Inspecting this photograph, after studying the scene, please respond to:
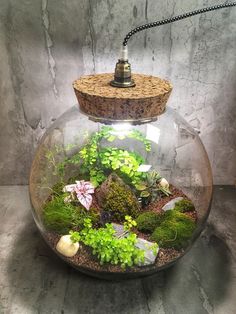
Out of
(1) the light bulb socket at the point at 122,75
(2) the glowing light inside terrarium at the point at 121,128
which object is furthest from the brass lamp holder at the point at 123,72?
(2) the glowing light inside terrarium at the point at 121,128

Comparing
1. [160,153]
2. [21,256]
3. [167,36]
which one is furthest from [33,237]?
[167,36]

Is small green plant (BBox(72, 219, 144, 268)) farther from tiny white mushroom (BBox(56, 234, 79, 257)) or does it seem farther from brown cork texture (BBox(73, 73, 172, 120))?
brown cork texture (BBox(73, 73, 172, 120))

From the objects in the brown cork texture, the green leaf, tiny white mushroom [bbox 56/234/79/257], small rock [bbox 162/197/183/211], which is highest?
the brown cork texture

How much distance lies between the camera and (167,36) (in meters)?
1.44

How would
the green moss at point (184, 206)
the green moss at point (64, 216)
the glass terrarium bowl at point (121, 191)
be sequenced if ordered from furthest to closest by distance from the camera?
1. the green moss at point (184, 206)
2. the green moss at point (64, 216)
3. the glass terrarium bowl at point (121, 191)

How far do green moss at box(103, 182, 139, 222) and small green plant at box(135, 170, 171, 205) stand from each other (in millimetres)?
61

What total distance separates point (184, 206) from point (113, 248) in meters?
0.38

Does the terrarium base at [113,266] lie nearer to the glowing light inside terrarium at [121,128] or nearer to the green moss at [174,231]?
the green moss at [174,231]

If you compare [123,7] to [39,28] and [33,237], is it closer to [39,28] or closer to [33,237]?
[39,28]

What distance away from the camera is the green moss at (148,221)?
1.20m

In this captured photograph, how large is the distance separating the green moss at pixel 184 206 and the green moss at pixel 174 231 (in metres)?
0.06

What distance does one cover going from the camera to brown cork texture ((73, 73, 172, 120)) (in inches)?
39.3

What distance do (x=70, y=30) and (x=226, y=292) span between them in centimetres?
114

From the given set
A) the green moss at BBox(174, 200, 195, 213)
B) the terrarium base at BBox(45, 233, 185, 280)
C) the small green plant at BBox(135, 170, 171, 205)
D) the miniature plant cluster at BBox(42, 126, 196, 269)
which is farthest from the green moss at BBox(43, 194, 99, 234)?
the green moss at BBox(174, 200, 195, 213)
